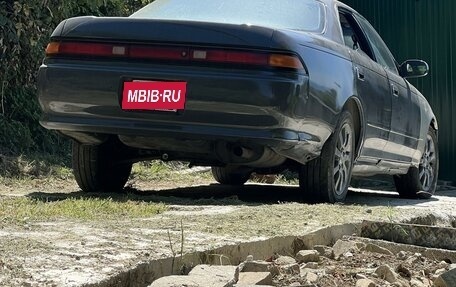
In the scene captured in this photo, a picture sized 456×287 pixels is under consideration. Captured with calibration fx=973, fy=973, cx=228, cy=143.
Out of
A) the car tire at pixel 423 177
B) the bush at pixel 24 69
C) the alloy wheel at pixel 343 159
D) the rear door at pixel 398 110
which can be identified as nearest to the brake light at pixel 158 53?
the alloy wheel at pixel 343 159

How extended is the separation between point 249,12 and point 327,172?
1.11 metres

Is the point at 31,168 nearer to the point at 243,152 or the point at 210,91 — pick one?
the point at 243,152

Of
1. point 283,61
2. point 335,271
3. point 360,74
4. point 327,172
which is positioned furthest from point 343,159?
point 335,271

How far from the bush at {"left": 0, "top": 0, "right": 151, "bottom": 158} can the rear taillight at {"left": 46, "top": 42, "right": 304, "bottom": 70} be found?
2844 mm

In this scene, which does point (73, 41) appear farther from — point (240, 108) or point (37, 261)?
point (37, 261)

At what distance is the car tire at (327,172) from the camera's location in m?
5.89

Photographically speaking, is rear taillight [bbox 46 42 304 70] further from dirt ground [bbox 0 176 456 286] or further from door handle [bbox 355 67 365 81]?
door handle [bbox 355 67 365 81]

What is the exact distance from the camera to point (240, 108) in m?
5.35

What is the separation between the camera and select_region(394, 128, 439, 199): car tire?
819 cm

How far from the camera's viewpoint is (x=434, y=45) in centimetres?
1150

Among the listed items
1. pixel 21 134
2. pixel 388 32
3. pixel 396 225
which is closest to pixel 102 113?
pixel 396 225

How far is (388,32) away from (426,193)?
3.93 meters

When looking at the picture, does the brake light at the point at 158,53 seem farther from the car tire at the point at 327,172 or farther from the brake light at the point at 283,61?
the car tire at the point at 327,172

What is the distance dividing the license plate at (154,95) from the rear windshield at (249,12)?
0.57m
